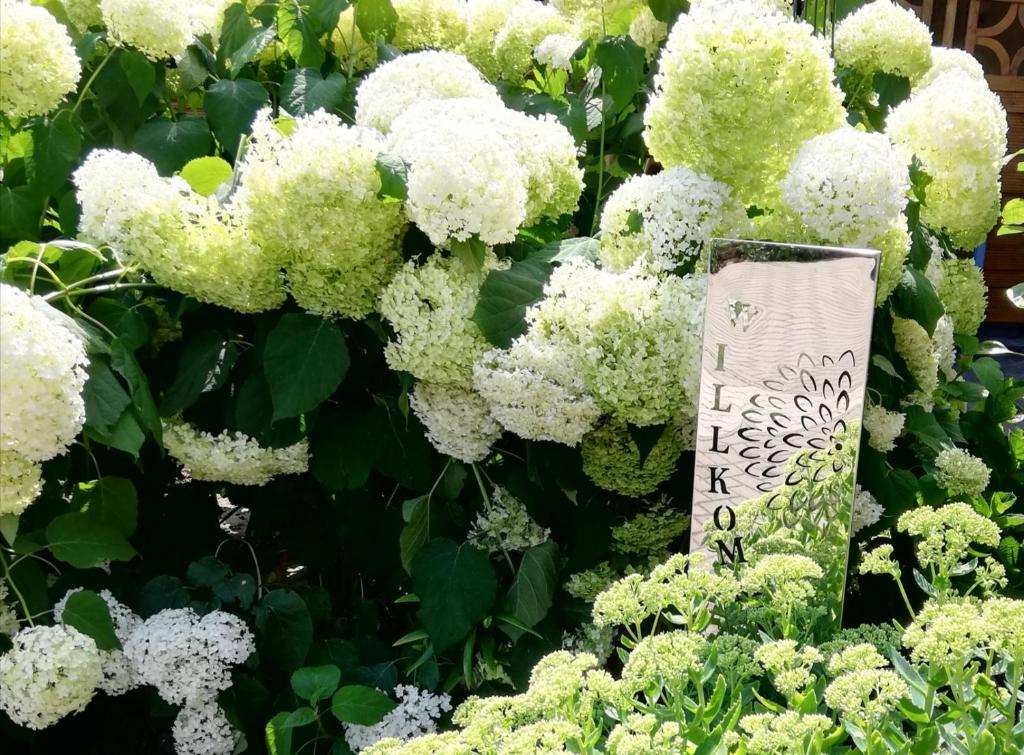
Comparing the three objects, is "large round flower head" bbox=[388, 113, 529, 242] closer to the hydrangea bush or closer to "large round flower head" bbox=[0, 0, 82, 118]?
the hydrangea bush

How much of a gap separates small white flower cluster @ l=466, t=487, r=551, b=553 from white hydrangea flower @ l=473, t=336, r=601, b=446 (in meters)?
0.27

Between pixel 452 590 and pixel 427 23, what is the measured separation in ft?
3.24

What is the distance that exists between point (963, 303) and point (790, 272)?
3.07 ft

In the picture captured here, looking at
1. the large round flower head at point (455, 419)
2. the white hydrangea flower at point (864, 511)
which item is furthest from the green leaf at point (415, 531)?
the white hydrangea flower at point (864, 511)

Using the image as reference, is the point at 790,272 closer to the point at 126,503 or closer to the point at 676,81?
the point at 676,81

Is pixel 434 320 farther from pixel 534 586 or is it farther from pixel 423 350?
pixel 534 586

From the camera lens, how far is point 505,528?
1593mm

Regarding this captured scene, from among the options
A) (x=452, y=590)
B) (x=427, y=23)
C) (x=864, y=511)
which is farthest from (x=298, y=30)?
(x=864, y=511)

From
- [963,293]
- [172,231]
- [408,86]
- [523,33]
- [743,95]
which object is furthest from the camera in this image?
[963,293]

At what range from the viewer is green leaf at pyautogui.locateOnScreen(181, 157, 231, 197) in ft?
5.08

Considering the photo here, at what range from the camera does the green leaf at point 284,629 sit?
1601mm

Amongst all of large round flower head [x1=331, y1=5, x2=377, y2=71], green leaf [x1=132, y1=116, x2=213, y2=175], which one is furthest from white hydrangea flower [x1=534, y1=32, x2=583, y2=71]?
green leaf [x1=132, y1=116, x2=213, y2=175]

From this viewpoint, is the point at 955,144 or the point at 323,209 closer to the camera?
the point at 323,209

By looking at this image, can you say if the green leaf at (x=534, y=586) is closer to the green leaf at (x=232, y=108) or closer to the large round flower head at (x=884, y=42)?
the green leaf at (x=232, y=108)
